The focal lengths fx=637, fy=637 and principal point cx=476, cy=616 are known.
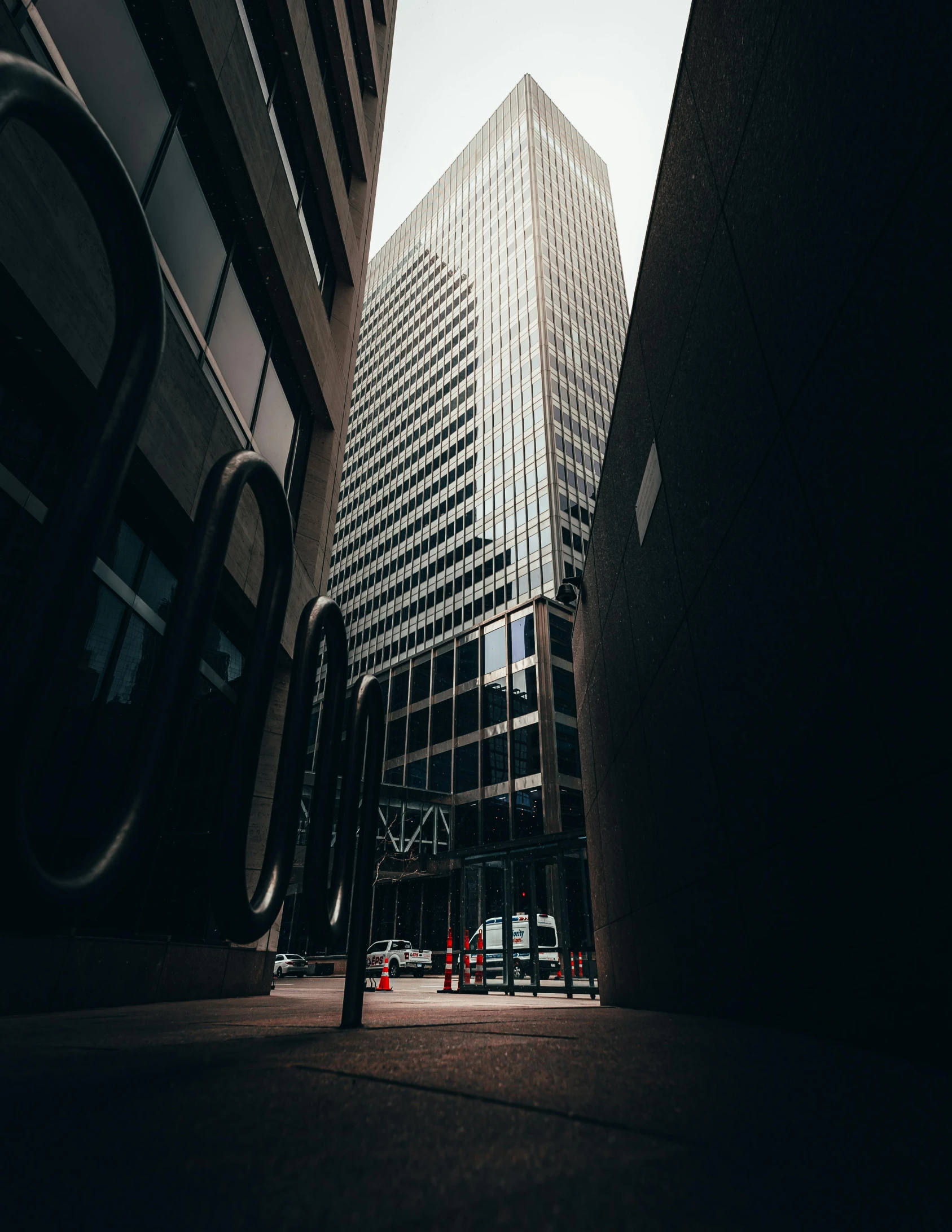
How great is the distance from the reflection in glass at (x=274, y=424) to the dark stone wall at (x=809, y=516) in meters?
7.25

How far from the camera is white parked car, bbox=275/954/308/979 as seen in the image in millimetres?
32159

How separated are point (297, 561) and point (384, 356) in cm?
8565

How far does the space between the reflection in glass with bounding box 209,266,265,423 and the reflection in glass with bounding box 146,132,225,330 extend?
0.33 m

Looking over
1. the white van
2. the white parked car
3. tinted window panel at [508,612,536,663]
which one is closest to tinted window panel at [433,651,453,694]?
tinted window panel at [508,612,536,663]

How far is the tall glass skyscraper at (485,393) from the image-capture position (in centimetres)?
5781

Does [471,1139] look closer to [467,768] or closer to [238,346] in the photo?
[238,346]

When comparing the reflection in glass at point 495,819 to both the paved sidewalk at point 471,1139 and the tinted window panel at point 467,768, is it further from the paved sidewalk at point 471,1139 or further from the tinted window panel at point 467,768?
the paved sidewalk at point 471,1139

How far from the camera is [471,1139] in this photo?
146 centimetres

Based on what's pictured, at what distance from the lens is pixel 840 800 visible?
305 cm

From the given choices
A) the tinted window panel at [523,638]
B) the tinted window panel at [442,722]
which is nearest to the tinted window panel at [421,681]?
the tinted window panel at [442,722]

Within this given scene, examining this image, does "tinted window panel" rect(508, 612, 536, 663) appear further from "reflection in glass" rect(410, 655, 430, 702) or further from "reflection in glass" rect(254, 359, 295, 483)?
"reflection in glass" rect(254, 359, 295, 483)

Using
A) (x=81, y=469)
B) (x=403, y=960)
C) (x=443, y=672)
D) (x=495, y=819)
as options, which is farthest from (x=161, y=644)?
(x=443, y=672)

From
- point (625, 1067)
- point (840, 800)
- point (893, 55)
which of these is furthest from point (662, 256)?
point (625, 1067)

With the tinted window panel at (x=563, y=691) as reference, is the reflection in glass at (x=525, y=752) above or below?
below
